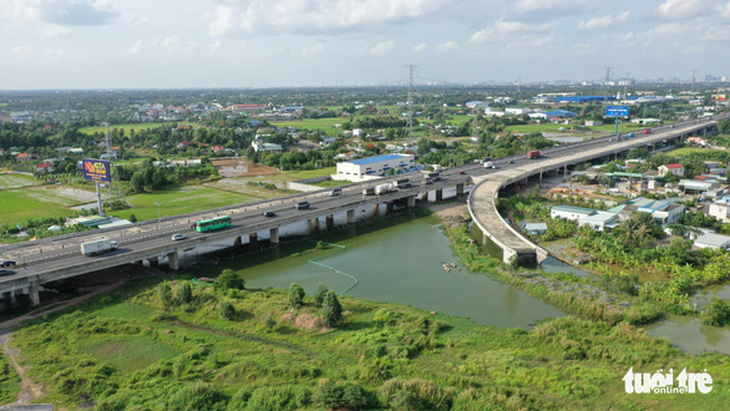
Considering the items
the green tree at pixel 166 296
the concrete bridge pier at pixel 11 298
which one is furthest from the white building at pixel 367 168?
the concrete bridge pier at pixel 11 298

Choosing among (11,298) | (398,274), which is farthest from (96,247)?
(398,274)

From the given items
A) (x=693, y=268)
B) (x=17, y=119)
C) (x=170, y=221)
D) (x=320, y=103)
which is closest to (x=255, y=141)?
(x=170, y=221)

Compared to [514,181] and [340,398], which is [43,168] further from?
[340,398]

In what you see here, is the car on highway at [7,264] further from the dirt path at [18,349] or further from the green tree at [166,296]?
the green tree at [166,296]

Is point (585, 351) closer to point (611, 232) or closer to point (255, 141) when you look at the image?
point (611, 232)

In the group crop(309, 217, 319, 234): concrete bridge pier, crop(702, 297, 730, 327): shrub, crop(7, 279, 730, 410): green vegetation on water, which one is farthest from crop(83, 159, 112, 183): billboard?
crop(702, 297, 730, 327): shrub

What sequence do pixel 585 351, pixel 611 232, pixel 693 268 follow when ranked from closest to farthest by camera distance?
1. pixel 585 351
2. pixel 693 268
3. pixel 611 232
